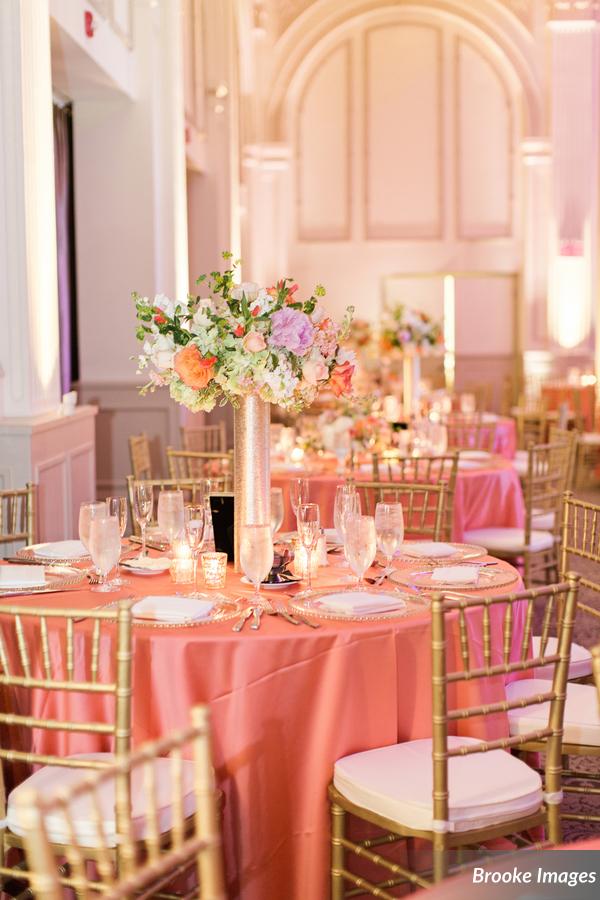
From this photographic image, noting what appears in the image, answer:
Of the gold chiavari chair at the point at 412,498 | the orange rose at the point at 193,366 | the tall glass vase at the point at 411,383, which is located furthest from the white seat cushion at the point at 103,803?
the tall glass vase at the point at 411,383

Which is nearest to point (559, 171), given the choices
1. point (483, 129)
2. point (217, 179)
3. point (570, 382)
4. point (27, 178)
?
point (483, 129)

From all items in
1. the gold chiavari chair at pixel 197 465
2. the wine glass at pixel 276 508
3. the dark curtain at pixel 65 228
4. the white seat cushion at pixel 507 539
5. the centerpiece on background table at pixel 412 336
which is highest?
the dark curtain at pixel 65 228

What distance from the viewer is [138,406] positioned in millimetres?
7996

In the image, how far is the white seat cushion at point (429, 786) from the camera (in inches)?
92.5

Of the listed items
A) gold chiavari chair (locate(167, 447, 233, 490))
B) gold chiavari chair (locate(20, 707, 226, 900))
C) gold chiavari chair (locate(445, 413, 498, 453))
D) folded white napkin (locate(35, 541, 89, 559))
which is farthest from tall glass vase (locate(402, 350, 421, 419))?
gold chiavari chair (locate(20, 707, 226, 900))

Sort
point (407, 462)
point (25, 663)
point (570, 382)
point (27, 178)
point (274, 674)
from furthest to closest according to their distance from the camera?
point (570, 382), point (407, 462), point (27, 178), point (274, 674), point (25, 663)

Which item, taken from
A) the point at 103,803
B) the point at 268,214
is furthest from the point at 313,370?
the point at 268,214

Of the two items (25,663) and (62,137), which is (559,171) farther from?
(25,663)

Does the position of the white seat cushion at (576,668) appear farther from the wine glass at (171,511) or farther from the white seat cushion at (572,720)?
the wine glass at (171,511)

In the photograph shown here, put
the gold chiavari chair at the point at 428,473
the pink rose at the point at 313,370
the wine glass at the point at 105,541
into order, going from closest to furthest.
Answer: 1. the wine glass at the point at 105,541
2. the pink rose at the point at 313,370
3. the gold chiavari chair at the point at 428,473

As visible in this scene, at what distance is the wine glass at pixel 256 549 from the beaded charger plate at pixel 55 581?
0.65 m

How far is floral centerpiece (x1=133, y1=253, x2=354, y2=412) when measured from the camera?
9.73 feet

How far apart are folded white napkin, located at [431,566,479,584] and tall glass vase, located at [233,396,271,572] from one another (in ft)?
1.67

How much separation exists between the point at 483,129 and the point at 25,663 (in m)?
11.4
